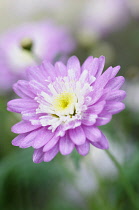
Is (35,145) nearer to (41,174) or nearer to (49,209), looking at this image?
(41,174)

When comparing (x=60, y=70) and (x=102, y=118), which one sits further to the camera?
(x=60, y=70)

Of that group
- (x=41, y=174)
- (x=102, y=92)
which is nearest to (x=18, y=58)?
(x=41, y=174)

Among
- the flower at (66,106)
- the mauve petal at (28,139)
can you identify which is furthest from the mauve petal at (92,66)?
the mauve petal at (28,139)

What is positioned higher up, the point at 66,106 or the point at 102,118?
the point at 66,106

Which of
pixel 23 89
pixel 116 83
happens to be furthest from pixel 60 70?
pixel 116 83

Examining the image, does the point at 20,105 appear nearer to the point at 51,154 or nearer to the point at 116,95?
the point at 51,154
